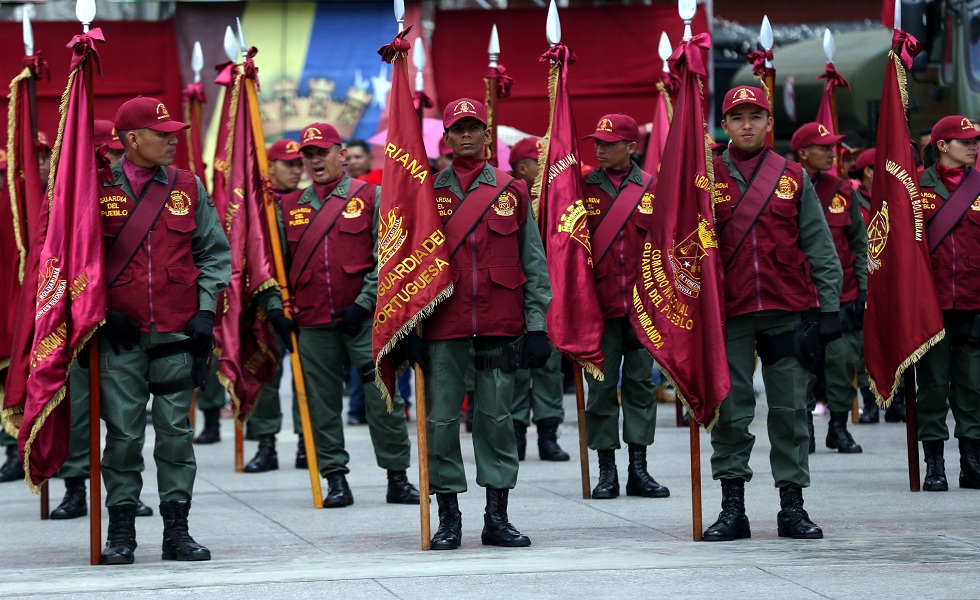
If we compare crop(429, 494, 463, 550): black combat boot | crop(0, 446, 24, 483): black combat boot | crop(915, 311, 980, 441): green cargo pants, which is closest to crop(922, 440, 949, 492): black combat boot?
crop(915, 311, 980, 441): green cargo pants

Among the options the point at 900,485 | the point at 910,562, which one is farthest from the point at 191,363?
the point at 900,485

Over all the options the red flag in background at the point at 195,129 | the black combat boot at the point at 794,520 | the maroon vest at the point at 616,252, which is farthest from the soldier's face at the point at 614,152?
the red flag in background at the point at 195,129

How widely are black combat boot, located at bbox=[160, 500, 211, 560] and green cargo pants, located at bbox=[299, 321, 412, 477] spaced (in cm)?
201

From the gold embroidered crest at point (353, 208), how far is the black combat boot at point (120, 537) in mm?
2748

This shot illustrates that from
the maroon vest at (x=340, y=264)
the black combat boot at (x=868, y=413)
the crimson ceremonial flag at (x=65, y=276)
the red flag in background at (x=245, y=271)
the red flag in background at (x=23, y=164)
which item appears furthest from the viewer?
the black combat boot at (x=868, y=413)

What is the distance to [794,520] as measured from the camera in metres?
7.48

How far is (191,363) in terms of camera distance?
7562 millimetres

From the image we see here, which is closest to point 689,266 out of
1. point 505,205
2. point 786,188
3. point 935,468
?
point 786,188

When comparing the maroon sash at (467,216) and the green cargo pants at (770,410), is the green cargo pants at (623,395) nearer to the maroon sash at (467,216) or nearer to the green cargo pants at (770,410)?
the green cargo pants at (770,410)

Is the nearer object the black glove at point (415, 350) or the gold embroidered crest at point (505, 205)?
the black glove at point (415, 350)

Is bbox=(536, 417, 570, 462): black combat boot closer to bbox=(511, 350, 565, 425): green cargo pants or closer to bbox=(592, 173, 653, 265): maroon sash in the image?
bbox=(511, 350, 565, 425): green cargo pants

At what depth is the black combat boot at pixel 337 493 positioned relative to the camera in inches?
365

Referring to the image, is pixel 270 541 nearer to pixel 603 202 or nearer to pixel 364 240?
pixel 364 240

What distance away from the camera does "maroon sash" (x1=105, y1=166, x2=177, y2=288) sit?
7.48 meters
